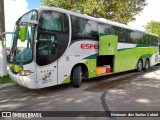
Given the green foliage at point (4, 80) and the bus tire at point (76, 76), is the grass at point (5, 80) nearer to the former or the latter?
the green foliage at point (4, 80)

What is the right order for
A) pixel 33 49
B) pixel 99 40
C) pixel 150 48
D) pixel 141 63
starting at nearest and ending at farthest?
pixel 33 49 → pixel 99 40 → pixel 141 63 → pixel 150 48

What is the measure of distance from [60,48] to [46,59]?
2.77 feet

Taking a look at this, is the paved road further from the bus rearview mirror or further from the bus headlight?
the bus rearview mirror

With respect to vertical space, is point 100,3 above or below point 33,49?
above

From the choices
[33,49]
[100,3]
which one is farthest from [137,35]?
[33,49]

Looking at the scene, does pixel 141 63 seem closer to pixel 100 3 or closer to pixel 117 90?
pixel 100 3

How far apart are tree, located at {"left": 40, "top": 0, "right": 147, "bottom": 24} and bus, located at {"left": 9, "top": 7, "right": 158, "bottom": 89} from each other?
6706mm

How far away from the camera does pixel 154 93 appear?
791cm

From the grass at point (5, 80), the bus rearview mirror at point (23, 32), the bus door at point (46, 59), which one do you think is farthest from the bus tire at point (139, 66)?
the bus rearview mirror at point (23, 32)

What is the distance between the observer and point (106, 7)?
1866cm

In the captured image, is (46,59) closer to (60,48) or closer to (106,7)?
(60,48)

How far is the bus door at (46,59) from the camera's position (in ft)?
22.9

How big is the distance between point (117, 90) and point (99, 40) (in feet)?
9.52

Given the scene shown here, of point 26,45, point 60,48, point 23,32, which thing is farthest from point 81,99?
point 23,32
